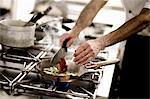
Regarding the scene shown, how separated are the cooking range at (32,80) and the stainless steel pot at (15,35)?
0.03 m

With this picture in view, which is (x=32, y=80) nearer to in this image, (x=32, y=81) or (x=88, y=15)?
(x=32, y=81)

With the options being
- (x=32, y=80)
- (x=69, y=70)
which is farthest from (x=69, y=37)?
(x=32, y=80)

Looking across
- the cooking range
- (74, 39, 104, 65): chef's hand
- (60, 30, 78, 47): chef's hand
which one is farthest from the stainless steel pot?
(74, 39, 104, 65): chef's hand

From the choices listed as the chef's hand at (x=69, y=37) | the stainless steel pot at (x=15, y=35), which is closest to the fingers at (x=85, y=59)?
the chef's hand at (x=69, y=37)

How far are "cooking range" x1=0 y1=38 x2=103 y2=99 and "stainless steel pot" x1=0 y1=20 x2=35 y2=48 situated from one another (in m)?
0.03

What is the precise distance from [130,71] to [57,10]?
70 centimetres

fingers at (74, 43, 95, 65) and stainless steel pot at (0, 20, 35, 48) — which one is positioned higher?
stainless steel pot at (0, 20, 35, 48)

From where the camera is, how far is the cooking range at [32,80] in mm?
892

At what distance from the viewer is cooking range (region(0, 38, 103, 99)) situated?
0.89m

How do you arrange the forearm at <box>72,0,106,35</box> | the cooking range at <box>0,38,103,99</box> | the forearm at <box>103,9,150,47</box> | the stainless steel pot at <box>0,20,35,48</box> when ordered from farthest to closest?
the forearm at <box>72,0,106,35</box> < the stainless steel pot at <box>0,20,35,48</box> < the forearm at <box>103,9,150,47</box> < the cooking range at <box>0,38,103,99</box>

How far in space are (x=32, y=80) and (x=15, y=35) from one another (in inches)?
10.2

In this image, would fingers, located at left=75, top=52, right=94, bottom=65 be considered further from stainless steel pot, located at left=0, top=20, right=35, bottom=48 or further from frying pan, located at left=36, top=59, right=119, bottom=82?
stainless steel pot, located at left=0, top=20, right=35, bottom=48

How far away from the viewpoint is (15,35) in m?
1.15

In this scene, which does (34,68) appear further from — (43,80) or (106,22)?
(106,22)
